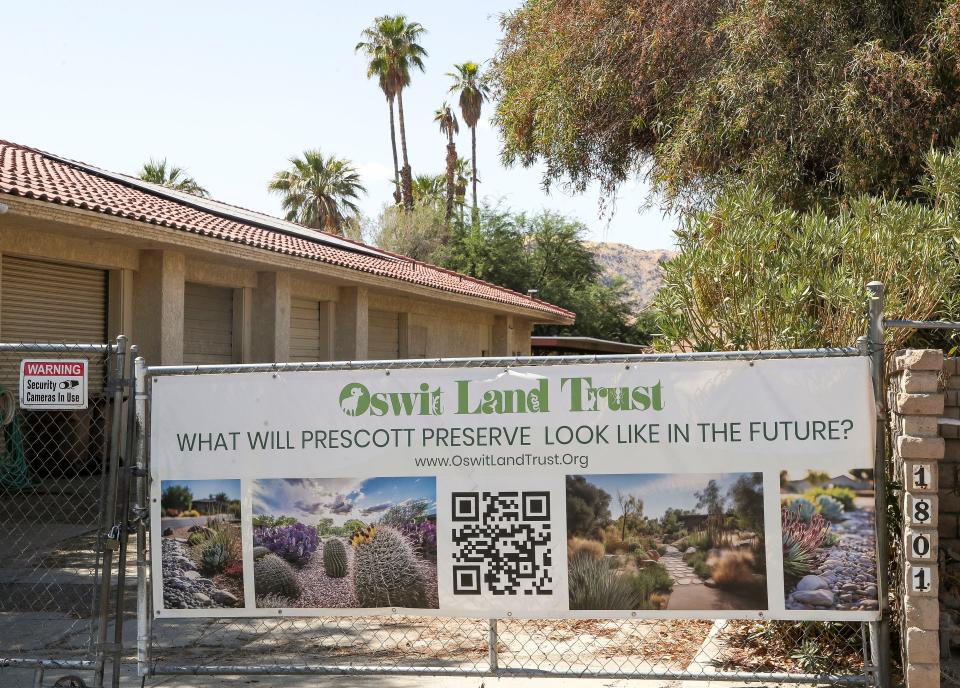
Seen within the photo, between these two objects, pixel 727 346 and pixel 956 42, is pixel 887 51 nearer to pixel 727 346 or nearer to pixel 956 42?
pixel 956 42

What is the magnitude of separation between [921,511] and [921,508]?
0.01 m

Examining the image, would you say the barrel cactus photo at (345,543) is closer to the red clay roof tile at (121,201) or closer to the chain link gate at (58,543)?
the chain link gate at (58,543)

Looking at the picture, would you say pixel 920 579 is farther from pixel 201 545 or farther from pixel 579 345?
pixel 579 345

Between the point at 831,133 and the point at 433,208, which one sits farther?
the point at 433,208

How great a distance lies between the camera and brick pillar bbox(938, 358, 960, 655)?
18.5 feet

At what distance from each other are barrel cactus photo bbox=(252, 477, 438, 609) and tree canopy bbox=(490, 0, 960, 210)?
812 centimetres

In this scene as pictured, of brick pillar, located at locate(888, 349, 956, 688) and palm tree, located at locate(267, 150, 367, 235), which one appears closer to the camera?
brick pillar, located at locate(888, 349, 956, 688)

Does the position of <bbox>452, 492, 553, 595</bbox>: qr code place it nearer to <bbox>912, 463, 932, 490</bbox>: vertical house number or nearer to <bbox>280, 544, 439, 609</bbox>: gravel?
<bbox>280, 544, 439, 609</bbox>: gravel

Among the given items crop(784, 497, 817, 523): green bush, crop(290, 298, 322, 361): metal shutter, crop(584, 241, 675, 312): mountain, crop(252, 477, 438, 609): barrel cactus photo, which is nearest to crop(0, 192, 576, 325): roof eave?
crop(290, 298, 322, 361): metal shutter

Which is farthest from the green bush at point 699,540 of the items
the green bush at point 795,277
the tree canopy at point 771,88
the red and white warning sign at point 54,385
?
the tree canopy at point 771,88

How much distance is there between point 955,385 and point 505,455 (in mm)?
2658

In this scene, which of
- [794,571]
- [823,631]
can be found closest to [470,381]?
[794,571]

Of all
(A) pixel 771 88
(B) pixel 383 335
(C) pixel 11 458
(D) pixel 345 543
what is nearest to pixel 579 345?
(B) pixel 383 335

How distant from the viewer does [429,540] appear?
510cm
